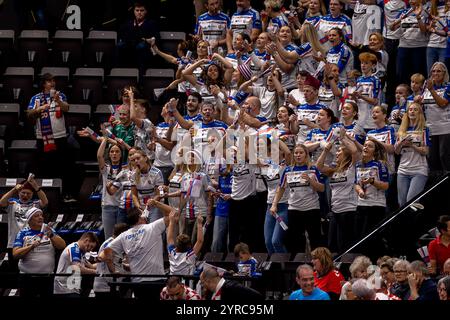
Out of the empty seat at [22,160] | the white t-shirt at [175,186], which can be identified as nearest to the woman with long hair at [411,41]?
the white t-shirt at [175,186]

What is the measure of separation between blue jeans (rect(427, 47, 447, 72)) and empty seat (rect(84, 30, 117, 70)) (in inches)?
215

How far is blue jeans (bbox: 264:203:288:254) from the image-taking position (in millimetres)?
15922

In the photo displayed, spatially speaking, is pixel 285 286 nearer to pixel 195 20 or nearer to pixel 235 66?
pixel 235 66

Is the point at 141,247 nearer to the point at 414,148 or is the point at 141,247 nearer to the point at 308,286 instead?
the point at 308,286

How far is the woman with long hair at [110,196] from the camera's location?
1697cm

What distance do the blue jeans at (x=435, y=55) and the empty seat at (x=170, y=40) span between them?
4.66 metres

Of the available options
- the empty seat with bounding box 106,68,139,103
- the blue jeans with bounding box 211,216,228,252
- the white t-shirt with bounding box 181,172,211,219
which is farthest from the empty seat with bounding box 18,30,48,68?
the blue jeans with bounding box 211,216,228,252

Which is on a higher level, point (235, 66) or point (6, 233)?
point (235, 66)

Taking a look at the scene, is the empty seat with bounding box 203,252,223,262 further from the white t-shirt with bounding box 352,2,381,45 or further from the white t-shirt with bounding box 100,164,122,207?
the white t-shirt with bounding box 352,2,381,45

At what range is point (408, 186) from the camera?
15.9 metres
